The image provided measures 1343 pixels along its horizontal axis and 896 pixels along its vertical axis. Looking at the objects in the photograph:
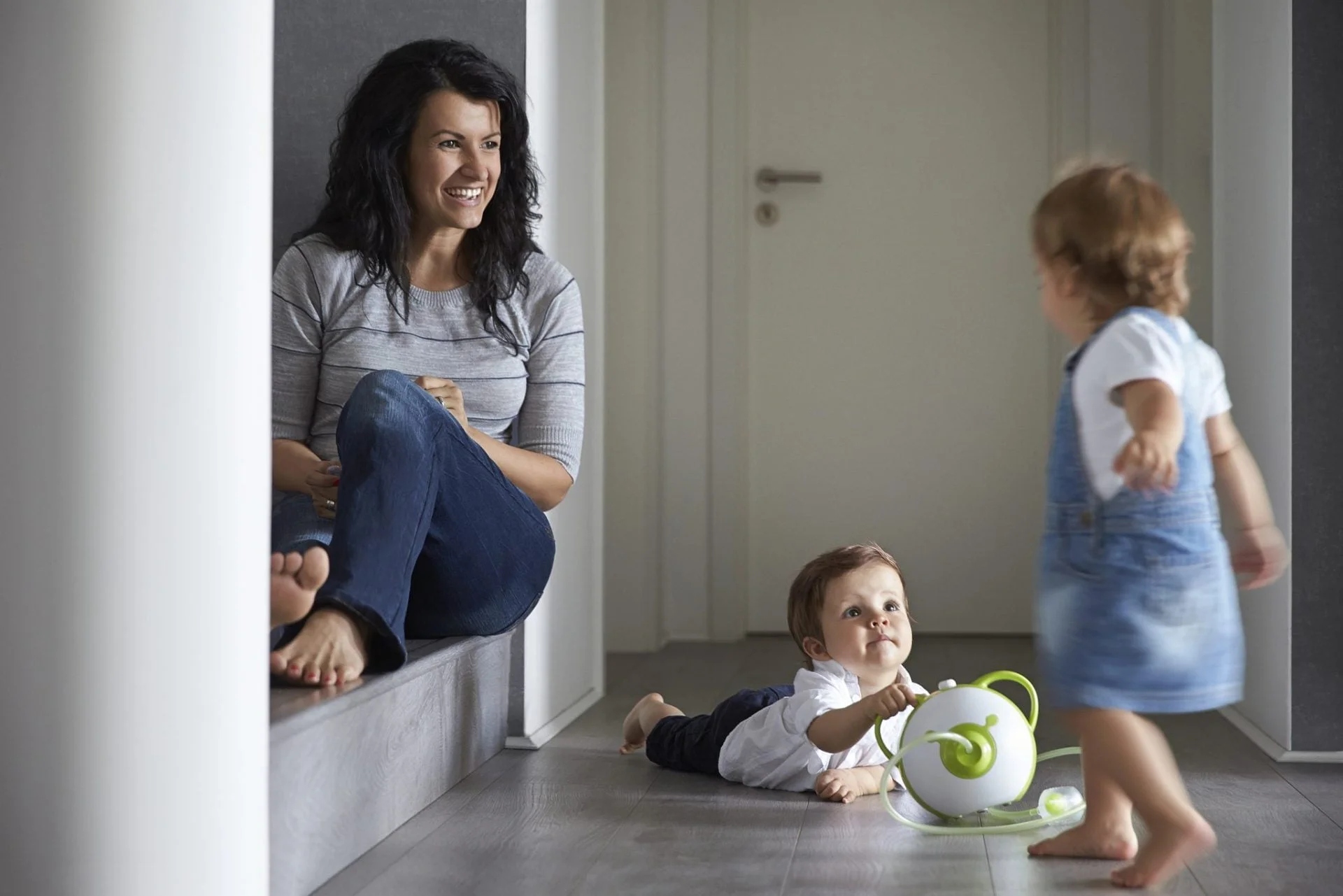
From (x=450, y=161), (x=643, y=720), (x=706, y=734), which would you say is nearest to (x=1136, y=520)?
(x=706, y=734)

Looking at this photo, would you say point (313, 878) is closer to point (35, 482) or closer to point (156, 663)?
point (156, 663)

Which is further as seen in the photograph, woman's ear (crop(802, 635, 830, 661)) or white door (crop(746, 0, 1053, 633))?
white door (crop(746, 0, 1053, 633))

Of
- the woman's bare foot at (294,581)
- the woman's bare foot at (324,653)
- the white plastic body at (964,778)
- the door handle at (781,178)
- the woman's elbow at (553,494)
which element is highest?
the door handle at (781,178)

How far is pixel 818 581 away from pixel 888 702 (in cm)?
23

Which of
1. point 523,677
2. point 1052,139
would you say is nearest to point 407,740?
point 523,677

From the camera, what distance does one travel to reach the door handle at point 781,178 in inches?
124

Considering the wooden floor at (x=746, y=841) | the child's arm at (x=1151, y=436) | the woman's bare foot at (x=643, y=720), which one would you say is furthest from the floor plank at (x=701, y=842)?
the child's arm at (x=1151, y=436)

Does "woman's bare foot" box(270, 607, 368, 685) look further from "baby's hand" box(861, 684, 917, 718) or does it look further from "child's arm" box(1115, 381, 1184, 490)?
"child's arm" box(1115, 381, 1184, 490)

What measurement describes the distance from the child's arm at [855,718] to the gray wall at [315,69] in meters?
1.03

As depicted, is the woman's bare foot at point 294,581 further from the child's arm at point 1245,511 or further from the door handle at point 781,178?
the door handle at point 781,178

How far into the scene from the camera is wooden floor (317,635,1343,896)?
123cm

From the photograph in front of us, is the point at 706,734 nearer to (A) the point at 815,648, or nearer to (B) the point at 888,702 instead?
(A) the point at 815,648

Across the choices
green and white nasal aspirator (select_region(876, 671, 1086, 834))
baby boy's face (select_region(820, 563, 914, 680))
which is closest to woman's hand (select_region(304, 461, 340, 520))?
baby boy's face (select_region(820, 563, 914, 680))

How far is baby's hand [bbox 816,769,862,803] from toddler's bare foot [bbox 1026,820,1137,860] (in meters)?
0.29
